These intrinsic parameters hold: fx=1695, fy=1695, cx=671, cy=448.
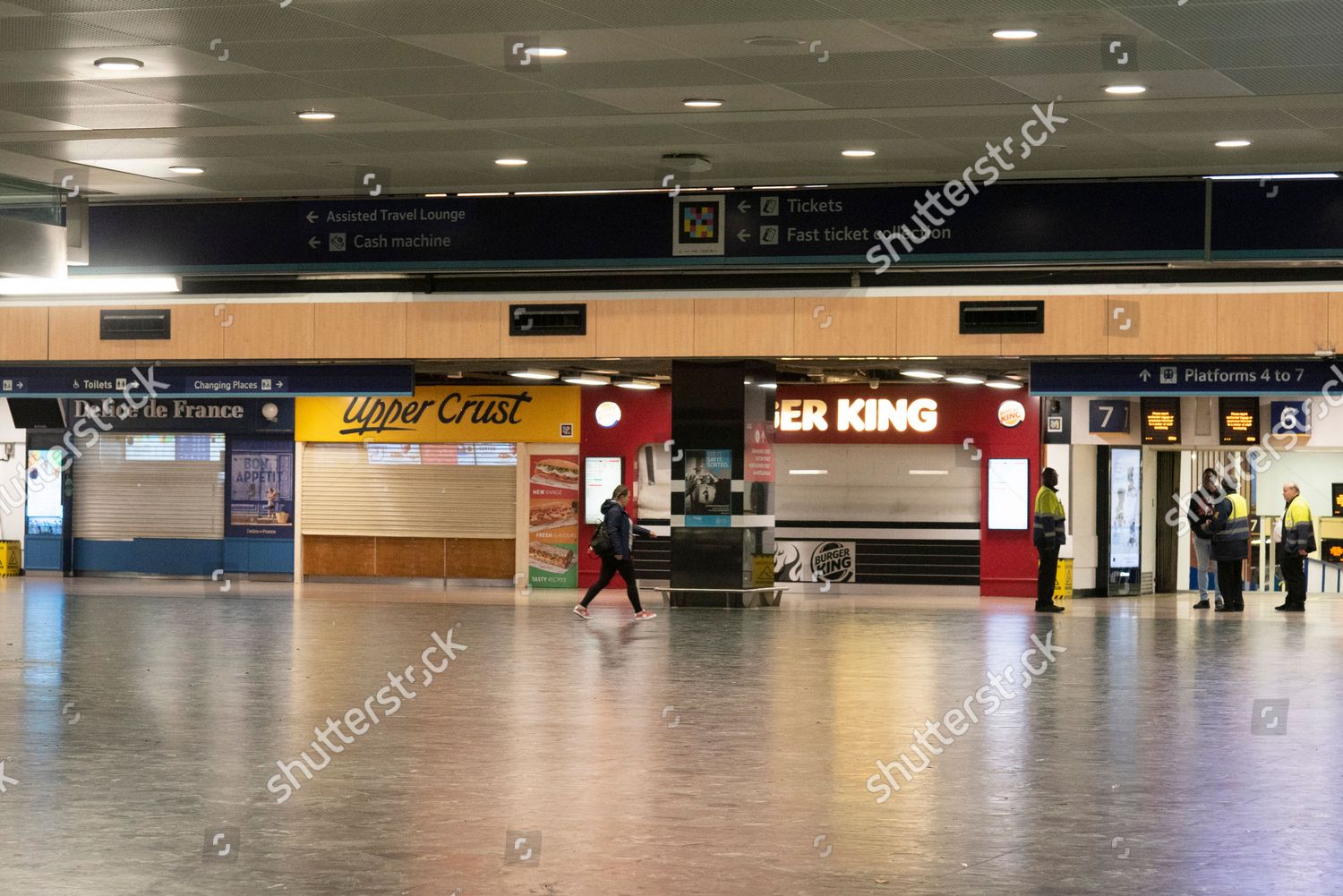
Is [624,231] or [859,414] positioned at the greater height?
[624,231]

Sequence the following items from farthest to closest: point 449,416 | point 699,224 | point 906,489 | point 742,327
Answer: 1. point 449,416
2. point 906,489
3. point 742,327
4. point 699,224

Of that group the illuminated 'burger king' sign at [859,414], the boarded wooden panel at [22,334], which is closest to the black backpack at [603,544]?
the illuminated 'burger king' sign at [859,414]

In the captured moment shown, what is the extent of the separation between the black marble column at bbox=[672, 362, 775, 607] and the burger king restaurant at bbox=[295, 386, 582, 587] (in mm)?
5568

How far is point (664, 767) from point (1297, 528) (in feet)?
47.9

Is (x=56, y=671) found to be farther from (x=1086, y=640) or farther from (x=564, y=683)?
(x=1086, y=640)

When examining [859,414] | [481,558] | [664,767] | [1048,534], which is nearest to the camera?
[664,767]

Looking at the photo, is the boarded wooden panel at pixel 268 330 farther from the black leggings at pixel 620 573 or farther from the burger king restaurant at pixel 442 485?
the burger king restaurant at pixel 442 485

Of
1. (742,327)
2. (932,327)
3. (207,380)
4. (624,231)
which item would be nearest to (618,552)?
(742,327)

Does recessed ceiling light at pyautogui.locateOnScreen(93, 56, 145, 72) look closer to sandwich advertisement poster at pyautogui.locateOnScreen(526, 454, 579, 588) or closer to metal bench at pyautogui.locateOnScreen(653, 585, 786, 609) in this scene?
metal bench at pyautogui.locateOnScreen(653, 585, 786, 609)

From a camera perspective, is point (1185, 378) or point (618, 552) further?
point (618, 552)

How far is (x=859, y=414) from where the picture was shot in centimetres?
2525

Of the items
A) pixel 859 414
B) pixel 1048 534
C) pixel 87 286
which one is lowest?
pixel 1048 534

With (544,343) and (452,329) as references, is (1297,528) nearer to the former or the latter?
(544,343)

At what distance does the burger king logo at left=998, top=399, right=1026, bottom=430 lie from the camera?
24.6 m
